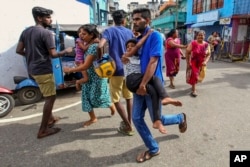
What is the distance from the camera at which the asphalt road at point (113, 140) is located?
118 inches

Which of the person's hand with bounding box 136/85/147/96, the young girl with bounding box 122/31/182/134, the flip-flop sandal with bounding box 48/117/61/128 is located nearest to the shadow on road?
the flip-flop sandal with bounding box 48/117/61/128

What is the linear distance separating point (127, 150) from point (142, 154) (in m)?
0.31

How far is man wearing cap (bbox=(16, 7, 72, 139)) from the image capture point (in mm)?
3381

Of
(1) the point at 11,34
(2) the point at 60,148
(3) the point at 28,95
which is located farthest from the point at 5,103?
(1) the point at 11,34

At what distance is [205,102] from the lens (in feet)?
17.5

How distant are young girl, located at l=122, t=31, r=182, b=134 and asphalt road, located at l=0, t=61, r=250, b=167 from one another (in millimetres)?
692

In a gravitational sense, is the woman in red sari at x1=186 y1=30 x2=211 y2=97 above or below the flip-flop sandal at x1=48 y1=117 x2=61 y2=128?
above

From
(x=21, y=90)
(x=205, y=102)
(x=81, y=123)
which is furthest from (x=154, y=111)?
(x=21, y=90)

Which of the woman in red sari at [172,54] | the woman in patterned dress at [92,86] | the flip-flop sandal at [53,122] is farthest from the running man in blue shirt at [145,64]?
the woman in red sari at [172,54]

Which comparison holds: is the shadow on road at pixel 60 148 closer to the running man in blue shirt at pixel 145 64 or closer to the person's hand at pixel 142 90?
the running man in blue shirt at pixel 145 64

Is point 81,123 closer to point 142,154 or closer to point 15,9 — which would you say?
point 142,154

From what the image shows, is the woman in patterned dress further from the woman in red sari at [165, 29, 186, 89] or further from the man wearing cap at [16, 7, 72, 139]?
the woman in red sari at [165, 29, 186, 89]

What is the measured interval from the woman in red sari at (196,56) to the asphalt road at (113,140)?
2.72 feet

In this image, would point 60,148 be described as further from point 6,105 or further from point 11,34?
point 11,34
